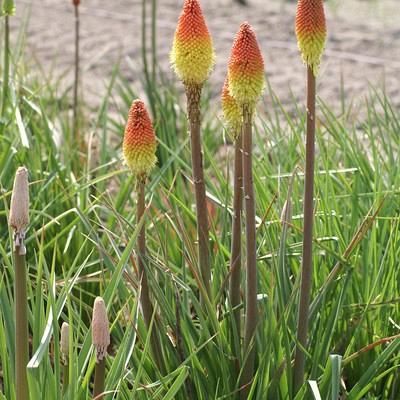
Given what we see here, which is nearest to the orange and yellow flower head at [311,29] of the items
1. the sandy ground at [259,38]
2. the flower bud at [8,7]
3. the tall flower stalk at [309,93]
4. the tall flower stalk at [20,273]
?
the tall flower stalk at [309,93]

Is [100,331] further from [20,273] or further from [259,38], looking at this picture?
[259,38]

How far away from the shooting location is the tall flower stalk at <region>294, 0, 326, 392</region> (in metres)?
1.77

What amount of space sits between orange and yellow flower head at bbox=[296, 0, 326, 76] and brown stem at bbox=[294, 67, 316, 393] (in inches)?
1.2

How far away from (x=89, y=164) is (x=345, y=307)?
1.31 metres

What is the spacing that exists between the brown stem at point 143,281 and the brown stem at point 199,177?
0.38ft

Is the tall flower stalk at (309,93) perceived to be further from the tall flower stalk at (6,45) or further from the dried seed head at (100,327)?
the tall flower stalk at (6,45)

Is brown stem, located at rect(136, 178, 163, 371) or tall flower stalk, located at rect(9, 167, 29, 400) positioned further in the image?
brown stem, located at rect(136, 178, 163, 371)

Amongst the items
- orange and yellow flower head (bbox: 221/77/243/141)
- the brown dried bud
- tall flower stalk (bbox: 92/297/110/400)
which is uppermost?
orange and yellow flower head (bbox: 221/77/243/141)

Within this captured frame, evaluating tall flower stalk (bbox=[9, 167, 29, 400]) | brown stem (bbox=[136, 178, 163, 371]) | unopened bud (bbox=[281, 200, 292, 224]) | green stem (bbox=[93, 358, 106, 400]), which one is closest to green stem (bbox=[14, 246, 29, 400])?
tall flower stalk (bbox=[9, 167, 29, 400])

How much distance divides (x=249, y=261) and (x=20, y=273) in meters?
0.56

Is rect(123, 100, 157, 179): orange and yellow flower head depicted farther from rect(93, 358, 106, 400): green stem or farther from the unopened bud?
rect(93, 358, 106, 400): green stem

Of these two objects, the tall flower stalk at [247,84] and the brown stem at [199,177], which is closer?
the tall flower stalk at [247,84]

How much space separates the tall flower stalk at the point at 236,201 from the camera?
6.37ft

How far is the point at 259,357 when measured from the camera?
2.08 metres
